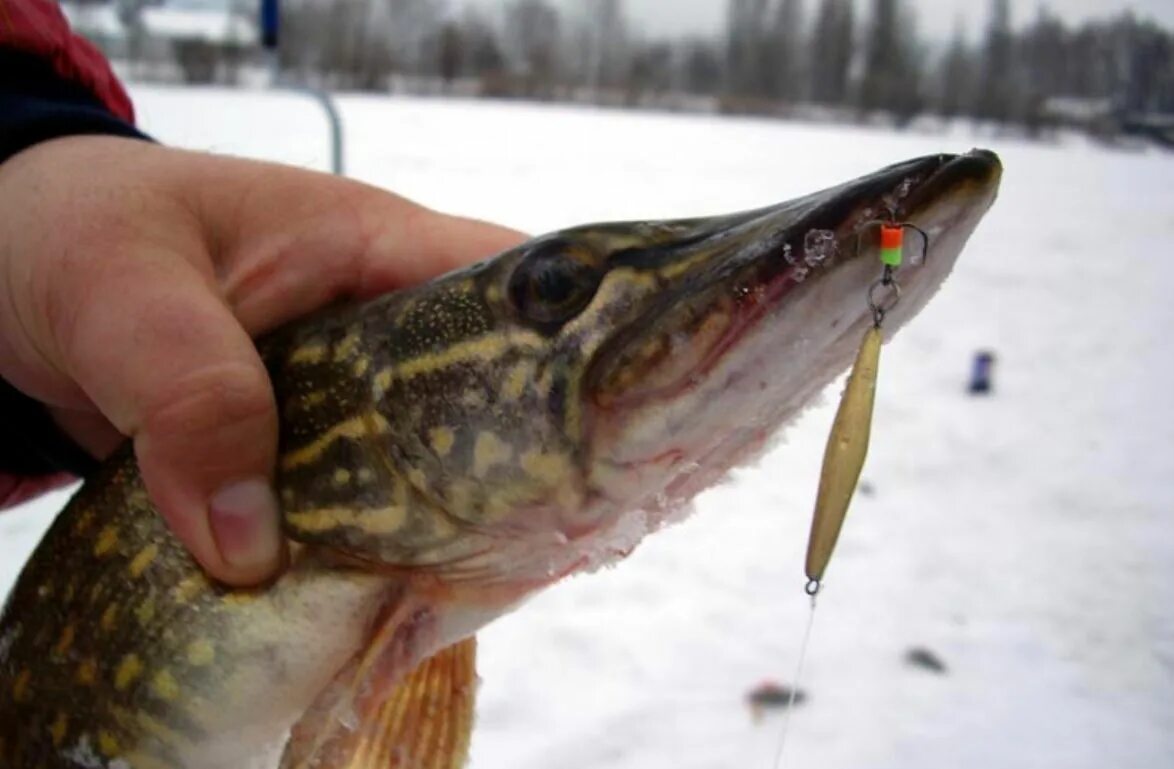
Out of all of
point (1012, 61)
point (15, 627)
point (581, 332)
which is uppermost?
point (1012, 61)

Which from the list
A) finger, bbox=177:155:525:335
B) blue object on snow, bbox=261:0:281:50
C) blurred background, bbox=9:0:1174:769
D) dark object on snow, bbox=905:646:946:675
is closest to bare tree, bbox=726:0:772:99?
blurred background, bbox=9:0:1174:769

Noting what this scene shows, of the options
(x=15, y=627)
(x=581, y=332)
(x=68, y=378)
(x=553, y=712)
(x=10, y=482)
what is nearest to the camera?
(x=581, y=332)

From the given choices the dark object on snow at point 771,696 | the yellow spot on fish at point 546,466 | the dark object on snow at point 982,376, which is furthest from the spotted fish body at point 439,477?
the dark object on snow at point 982,376

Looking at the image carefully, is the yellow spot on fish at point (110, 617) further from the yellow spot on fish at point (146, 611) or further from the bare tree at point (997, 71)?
the bare tree at point (997, 71)

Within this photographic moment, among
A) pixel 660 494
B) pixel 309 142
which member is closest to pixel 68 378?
pixel 660 494

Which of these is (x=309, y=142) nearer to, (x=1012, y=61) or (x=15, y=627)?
(x=15, y=627)

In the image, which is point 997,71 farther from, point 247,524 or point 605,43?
point 247,524
